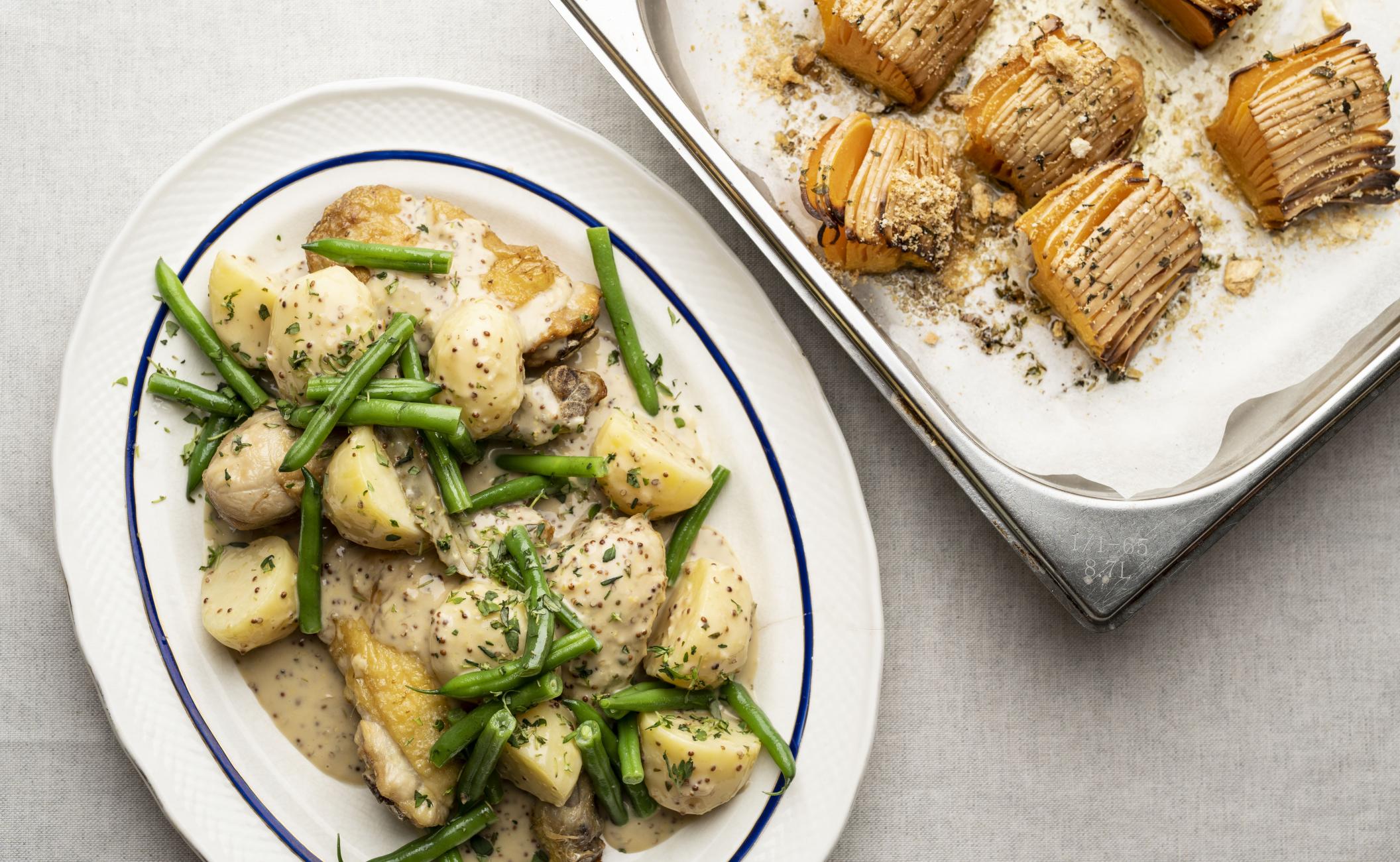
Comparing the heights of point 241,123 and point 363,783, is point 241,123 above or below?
above

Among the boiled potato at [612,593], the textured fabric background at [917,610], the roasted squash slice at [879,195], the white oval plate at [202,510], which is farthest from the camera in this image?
the textured fabric background at [917,610]

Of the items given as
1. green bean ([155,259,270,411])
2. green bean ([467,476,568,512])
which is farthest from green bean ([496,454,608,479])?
green bean ([155,259,270,411])

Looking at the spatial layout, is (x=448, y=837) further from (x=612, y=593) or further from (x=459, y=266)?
(x=459, y=266)

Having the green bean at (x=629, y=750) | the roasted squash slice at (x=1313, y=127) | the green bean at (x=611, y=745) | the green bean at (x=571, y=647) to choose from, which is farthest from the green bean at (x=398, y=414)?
the roasted squash slice at (x=1313, y=127)

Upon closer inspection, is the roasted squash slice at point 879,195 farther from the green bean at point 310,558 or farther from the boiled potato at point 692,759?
the green bean at point 310,558

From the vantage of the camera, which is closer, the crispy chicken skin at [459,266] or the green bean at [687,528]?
the crispy chicken skin at [459,266]

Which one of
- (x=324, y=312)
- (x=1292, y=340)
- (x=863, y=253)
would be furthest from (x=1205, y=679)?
(x=324, y=312)

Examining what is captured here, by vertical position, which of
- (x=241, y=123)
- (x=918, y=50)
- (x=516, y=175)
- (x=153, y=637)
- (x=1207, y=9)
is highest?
(x=241, y=123)

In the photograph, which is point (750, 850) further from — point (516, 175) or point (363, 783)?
point (516, 175)
